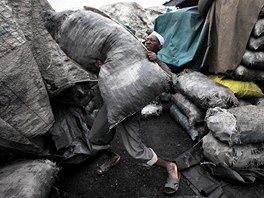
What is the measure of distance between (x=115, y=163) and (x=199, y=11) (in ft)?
6.80

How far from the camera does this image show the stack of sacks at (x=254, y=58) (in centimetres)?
274

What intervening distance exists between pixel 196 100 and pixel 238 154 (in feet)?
2.48

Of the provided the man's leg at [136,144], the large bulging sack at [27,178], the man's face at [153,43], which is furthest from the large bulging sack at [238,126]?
the large bulging sack at [27,178]

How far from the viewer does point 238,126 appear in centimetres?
216

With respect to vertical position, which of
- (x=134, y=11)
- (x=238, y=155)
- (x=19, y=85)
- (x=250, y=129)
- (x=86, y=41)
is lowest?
(x=238, y=155)

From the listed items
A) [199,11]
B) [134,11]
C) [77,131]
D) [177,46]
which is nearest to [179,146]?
[77,131]

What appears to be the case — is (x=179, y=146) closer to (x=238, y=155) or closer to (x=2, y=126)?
(x=238, y=155)

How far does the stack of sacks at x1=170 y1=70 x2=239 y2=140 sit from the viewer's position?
2605mm

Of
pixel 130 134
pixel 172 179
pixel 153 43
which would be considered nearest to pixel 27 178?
pixel 130 134

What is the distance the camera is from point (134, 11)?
4.62 meters

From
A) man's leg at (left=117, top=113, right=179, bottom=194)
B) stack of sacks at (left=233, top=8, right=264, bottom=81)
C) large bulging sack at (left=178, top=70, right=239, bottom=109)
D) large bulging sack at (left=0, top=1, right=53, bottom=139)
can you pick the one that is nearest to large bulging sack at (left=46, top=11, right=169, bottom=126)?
man's leg at (left=117, top=113, right=179, bottom=194)

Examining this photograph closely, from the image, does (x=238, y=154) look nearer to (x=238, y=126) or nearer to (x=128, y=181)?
(x=238, y=126)

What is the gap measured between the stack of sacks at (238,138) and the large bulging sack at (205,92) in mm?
274

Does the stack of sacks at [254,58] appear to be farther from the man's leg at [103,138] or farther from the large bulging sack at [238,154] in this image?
the man's leg at [103,138]
